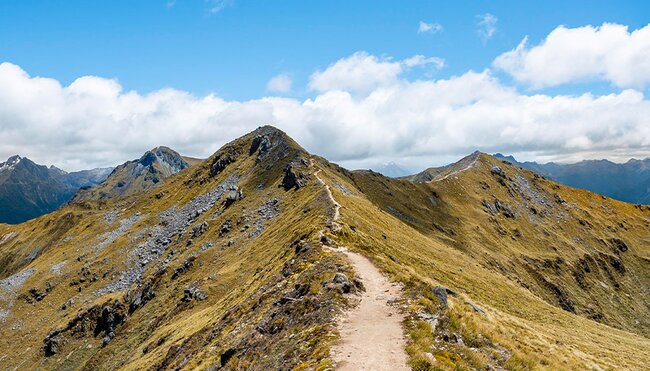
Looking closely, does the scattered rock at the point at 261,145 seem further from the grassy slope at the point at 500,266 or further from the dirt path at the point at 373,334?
the dirt path at the point at 373,334

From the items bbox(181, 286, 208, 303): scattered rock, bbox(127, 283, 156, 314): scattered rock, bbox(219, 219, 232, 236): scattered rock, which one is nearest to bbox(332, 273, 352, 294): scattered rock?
bbox(181, 286, 208, 303): scattered rock

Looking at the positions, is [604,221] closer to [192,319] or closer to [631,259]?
[631,259]

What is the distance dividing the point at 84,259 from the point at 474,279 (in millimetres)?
127538

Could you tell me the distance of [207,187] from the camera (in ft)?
529

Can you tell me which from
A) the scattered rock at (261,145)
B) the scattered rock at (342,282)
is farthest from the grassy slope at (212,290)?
the scattered rock at (261,145)

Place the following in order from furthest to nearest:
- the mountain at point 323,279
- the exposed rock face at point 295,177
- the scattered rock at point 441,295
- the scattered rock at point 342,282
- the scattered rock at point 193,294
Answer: the exposed rock face at point 295,177 < the scattered rock at point 193,294 < the scattered rock at point 342,282 < the scattered rock at point 441,295 < the mountain at point 323,279

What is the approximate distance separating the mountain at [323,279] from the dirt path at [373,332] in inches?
6.5

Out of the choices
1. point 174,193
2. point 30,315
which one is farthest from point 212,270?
point 174,193

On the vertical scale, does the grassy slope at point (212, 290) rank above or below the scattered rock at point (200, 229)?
below

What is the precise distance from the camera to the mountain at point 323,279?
27516 millimetres

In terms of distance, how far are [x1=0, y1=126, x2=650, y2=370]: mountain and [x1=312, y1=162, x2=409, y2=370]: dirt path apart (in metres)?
0.16

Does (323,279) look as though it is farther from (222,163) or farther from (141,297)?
(222,163)

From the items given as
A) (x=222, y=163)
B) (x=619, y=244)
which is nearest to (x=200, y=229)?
(x=222, y=163)

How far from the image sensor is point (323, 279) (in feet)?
117
